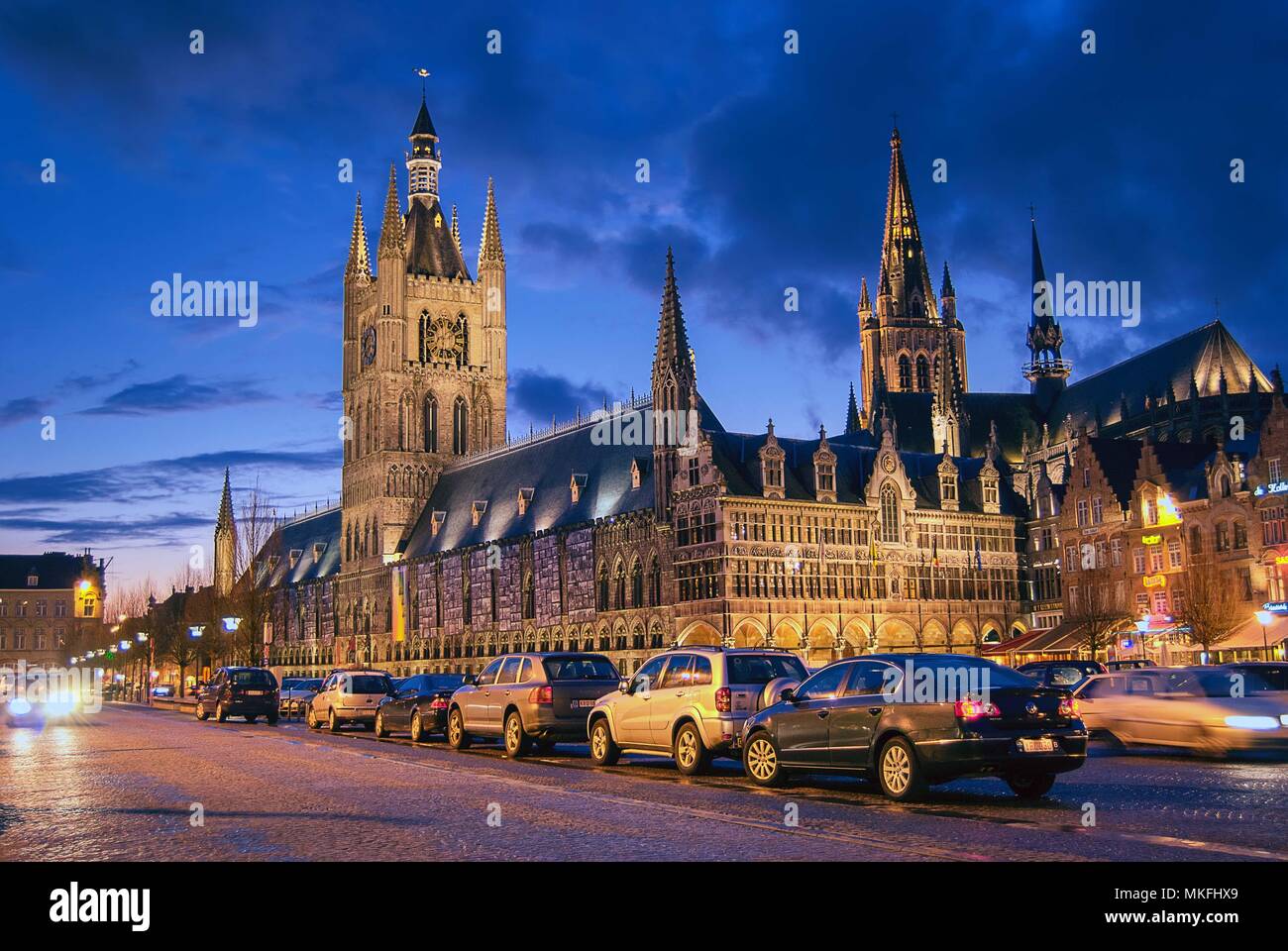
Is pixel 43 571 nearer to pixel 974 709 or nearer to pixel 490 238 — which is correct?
pixel 490 238

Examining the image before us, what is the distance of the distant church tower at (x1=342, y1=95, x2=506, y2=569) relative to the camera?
4186 inches

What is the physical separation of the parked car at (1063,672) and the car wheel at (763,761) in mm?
13484

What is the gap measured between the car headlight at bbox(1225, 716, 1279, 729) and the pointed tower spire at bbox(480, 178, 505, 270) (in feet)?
311

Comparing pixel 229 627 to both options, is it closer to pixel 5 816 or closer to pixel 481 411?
pixel 481 411

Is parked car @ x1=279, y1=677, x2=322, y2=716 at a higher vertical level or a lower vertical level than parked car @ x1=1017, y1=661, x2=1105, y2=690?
lower

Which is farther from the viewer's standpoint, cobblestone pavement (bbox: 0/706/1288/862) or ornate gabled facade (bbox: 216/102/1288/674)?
ornate gabled facade (bbox: 216/102/1288/674)

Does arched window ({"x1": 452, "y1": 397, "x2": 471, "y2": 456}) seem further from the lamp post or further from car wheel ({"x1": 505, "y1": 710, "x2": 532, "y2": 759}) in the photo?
car wheel ({"x1": 505, "y1": 710, "x2": 532, "y2": 759})

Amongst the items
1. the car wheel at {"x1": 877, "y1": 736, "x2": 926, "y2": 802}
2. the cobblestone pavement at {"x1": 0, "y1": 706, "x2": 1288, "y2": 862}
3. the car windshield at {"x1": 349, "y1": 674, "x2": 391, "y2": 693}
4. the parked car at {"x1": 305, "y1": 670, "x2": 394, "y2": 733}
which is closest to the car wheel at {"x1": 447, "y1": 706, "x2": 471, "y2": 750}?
the cobblestone pavement at {"x1": 0, "y1": 706, "x2": 1288, "y2": 862}

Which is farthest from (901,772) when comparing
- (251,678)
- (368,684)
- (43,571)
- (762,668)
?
(43,571)

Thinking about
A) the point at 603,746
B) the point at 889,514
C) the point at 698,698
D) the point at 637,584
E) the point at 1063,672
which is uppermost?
the point at 889,514

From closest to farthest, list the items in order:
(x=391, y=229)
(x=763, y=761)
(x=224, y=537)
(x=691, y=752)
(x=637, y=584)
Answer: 1. (x=763, y=761)
2. (x=691, y=752)
3. (x=637, y=584)
4. (x=391, y=229)
5. (x=224, y=537)

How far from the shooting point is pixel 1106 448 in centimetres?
7250

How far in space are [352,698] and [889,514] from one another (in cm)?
4703

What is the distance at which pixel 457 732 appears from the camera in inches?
1032
